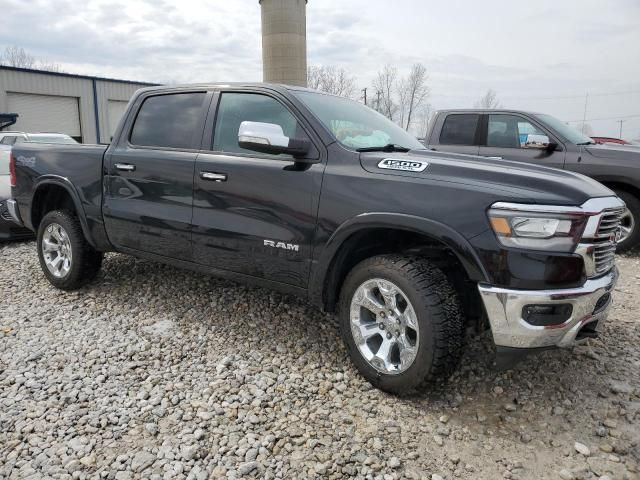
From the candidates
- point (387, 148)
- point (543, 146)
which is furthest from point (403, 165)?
point (543, 146)

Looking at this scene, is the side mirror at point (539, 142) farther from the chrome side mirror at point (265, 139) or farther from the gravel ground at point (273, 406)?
the chrome side mirror at point (265, 139)

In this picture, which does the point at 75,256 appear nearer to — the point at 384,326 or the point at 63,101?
the point at 384,326

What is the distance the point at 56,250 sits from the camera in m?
4.77

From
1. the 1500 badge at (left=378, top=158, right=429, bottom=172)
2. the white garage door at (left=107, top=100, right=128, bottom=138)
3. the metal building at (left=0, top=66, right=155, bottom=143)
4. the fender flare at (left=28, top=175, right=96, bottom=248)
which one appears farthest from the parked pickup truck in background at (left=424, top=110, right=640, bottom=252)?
the white garage door at (left=107, top=100, right=128, bottom=138)

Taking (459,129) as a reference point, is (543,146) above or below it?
below

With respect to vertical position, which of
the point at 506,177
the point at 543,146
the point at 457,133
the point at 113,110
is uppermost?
the point at 113,110

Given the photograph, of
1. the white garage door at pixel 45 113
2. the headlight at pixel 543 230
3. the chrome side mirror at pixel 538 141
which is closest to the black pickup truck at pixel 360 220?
the headlight at pixel 543 230

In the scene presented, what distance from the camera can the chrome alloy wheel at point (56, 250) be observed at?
465cm

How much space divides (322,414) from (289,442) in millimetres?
303

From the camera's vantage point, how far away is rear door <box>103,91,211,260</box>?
375 cm

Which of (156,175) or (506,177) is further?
(156,175)

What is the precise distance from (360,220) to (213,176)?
48.2 inches

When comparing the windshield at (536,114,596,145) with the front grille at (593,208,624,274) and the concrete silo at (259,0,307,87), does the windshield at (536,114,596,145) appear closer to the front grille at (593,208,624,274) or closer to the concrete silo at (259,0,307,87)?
the front grille at (593,208,624,274)

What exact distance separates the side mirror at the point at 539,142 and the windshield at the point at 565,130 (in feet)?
0.85
